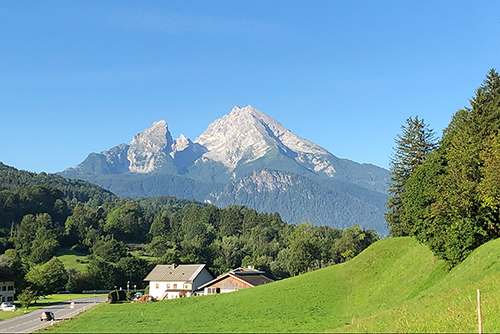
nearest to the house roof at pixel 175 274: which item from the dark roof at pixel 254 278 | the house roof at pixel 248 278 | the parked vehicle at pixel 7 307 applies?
the house roof at pixel 248 278

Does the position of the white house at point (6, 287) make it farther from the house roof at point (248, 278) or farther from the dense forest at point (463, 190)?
the dense forest at point (463, 190)

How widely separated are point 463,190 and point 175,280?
7232 centimetres

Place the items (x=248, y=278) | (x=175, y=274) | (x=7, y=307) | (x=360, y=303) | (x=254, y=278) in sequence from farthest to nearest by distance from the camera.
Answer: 1. (x=175, y=274)
2. (x=254, y=278)
3. (x=248, y=278)
4. (x=7, y=307)
5. (x=360, y=303)

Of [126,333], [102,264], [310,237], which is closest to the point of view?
[126,333]

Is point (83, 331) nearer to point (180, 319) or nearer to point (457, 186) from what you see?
point (180, 319)

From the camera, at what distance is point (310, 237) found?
406 ft

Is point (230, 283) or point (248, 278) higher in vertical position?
point (248, 278)

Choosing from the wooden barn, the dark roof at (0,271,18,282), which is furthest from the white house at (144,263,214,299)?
the dark roof at (0,271,18,282)

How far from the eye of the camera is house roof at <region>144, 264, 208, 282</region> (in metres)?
108

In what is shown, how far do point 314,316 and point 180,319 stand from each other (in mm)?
12673

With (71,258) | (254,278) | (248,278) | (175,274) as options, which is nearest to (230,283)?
(248,278)

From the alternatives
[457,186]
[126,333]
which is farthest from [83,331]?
[457,186]

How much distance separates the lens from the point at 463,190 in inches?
1884

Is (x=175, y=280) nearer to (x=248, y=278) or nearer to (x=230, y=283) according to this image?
(x=230, y=283)
